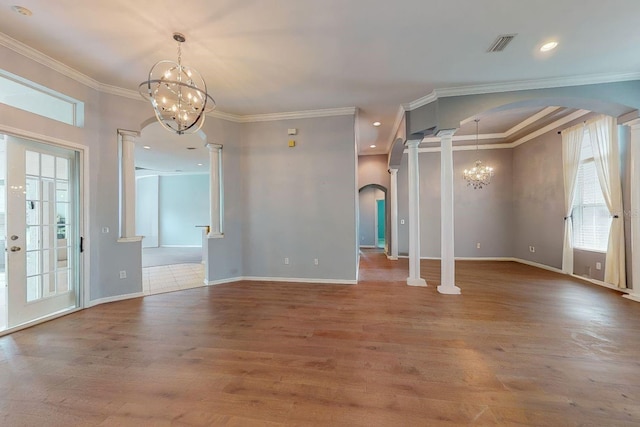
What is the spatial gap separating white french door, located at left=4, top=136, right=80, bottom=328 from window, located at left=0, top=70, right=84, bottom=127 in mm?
416

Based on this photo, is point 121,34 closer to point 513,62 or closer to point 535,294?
point 513,62

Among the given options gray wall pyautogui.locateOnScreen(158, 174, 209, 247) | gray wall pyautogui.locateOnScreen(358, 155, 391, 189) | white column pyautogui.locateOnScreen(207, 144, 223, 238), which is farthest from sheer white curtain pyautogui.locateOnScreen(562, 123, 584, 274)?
gray wall pyautogui.locateOnScreen(158, 174, 209, 247)

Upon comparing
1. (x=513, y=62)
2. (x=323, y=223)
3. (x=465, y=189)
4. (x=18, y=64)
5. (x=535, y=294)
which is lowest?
(x=535, y=294)

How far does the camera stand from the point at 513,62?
3.28 metres

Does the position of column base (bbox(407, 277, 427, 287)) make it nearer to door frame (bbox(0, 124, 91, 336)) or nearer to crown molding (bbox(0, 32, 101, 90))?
door frame (bbox(0, 124, 91, 336))

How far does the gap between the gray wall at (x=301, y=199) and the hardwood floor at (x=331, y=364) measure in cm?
122

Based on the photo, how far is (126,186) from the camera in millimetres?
4059

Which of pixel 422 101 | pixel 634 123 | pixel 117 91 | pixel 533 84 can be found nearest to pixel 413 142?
pixel 422 101

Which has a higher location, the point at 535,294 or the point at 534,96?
the point at 534,96

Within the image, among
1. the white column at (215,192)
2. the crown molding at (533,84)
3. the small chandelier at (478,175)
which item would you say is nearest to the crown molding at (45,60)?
the white column at (215,192)

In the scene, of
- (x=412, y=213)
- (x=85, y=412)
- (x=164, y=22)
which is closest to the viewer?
(x=85, y=412)

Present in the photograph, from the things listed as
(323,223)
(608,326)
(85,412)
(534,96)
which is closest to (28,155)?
(85,412)

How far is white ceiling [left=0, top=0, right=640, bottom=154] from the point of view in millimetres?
2406

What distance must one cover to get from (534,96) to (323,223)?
3.77m
